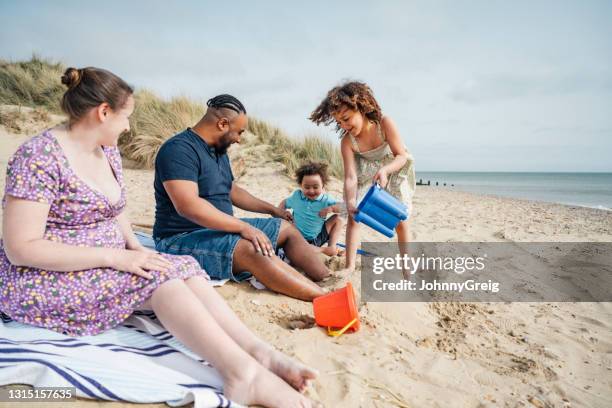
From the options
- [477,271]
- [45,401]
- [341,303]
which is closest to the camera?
[45,401]

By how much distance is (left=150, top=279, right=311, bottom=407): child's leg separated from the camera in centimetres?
153

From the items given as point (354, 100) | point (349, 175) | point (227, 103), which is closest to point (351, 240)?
point (349, 175)

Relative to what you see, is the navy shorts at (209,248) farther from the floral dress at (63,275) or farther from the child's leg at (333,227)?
the child's leg at (333,227)

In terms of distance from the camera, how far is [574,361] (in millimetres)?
2227

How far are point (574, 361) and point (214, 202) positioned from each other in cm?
233

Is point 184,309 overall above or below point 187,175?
below

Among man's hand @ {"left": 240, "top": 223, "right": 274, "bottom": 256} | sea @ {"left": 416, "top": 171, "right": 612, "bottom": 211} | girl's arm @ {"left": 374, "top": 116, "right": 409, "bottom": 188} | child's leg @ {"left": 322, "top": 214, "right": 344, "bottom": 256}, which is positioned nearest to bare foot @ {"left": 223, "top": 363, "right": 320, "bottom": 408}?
man's hand @ {"left": 240, "top": 223, "right": 274, "bottom": 256}

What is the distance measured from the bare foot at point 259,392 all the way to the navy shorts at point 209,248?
1.11 meters

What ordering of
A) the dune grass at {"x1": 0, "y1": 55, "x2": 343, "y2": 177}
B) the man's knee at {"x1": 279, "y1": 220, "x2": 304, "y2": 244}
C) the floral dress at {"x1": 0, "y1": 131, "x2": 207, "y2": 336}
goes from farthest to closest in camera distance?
the dune grass at {"x1": 0, "y1": 55, "x2": 343, "y2": 177}, the man's knee at {"x1": 279, "y1": 220, "x2": 304, "y2": 244}, the floral dress at {"x1": 0, "y1": 131, "x2": 207, "y2": 336}

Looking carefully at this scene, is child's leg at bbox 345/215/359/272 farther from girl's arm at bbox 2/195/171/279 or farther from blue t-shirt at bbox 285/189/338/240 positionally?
girl's arm at bbox 2/195/171/279

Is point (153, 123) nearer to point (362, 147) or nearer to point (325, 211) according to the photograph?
point (325, 211)

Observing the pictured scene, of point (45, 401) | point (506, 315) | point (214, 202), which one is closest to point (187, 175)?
point (214, 202)

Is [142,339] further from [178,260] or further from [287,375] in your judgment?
[287,375]

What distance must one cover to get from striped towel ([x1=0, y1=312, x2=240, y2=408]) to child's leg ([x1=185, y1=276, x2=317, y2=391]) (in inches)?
7.0
